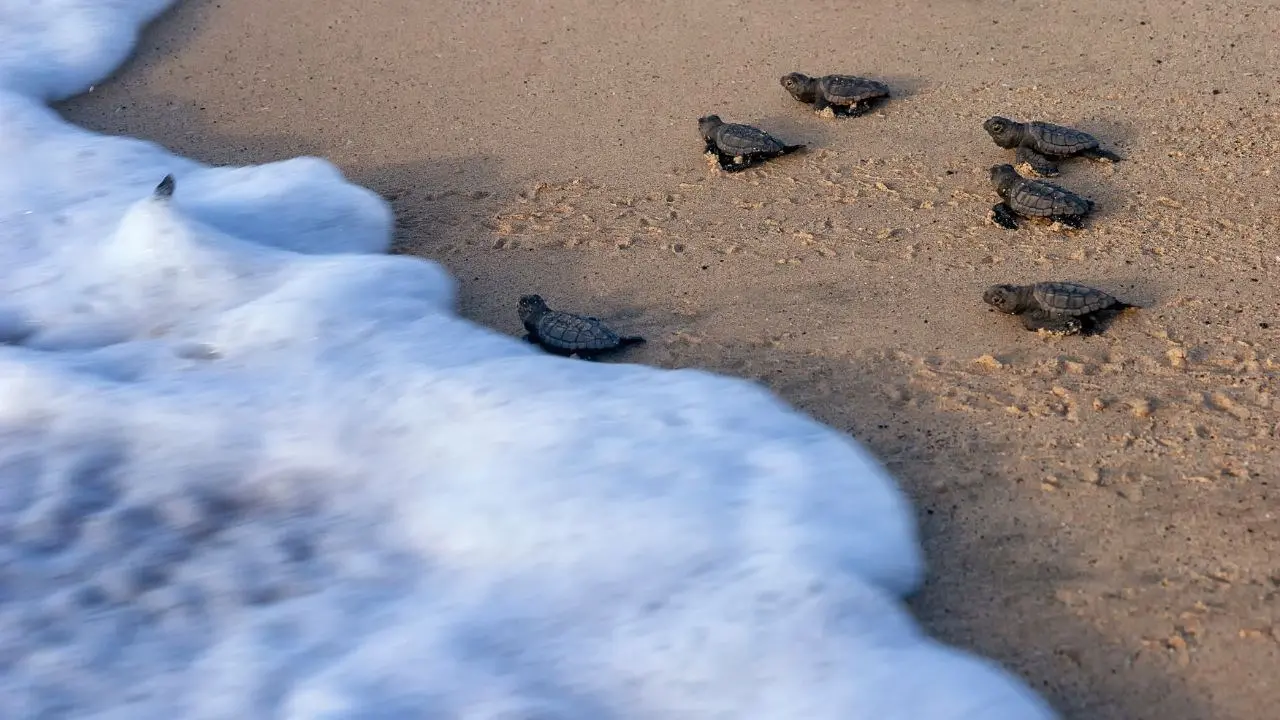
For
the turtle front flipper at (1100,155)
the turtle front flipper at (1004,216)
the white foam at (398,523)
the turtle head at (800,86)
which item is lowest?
the white foam at (398,523)

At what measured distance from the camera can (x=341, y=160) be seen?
4.21m

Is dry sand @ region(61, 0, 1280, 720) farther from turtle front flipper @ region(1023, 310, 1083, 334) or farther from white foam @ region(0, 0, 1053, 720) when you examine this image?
white foam @ region(0, 0, 1053, 720)

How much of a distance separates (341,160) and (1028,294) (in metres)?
2.71

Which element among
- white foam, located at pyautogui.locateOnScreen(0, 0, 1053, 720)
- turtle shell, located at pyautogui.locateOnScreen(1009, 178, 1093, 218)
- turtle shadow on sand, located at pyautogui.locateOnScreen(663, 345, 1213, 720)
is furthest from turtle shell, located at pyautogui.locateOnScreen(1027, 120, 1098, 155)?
white foam, located at pyautogui.locateOnScreen(0, 0, 1053, 720)

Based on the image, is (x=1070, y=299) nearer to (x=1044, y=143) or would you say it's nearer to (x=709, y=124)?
(x=1044, y=143)

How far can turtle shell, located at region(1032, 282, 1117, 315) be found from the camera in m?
2.91

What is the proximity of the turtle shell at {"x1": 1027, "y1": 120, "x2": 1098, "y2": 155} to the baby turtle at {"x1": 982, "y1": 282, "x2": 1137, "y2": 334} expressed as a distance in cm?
94

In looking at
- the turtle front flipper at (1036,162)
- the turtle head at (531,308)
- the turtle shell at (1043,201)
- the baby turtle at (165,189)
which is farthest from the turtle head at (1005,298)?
the baby turtle at (165,189)

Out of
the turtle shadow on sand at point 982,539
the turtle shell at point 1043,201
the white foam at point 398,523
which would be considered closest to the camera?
the turtle shadow on sand at point 982,539

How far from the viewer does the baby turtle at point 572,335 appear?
303 centimetres

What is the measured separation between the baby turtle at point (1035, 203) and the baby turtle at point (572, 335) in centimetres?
137

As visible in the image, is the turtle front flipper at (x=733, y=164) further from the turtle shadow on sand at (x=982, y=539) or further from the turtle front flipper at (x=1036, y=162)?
the turtle shadow on sand at (x=982, y=539)

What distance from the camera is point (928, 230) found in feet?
11.5

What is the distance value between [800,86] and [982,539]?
249 centimetres
